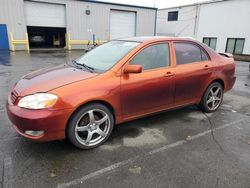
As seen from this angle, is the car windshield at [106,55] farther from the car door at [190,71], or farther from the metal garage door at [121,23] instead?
the metal garage door at [121,23]

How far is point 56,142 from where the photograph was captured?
3.31m

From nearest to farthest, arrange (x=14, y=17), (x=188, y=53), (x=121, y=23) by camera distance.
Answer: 1. (x=188, y=53)
2. (x=14, y=17)
3. (x=121, y=23)

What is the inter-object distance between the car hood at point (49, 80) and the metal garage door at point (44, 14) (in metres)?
19.0

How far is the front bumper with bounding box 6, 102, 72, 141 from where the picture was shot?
2.67m

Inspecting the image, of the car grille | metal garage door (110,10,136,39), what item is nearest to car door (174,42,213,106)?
the car grille

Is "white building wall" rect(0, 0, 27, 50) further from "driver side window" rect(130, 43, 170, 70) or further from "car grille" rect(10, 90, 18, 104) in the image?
"driver side window" rect(130, 43, 170, 70)

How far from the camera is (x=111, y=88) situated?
3148 millimetres

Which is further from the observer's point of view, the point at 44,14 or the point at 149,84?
the point at 44,14

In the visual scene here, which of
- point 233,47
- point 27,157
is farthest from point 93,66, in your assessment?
point 233,47

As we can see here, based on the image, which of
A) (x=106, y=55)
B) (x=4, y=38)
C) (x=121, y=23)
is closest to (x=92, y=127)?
(x=106, y=55)

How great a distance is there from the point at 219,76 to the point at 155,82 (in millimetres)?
1828

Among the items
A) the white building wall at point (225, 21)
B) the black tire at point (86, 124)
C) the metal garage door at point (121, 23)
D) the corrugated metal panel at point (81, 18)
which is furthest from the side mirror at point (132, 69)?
the metal garage door at point (121, 23)

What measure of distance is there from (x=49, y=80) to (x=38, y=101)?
17.4 inches

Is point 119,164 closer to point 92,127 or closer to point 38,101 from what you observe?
point 92,127
